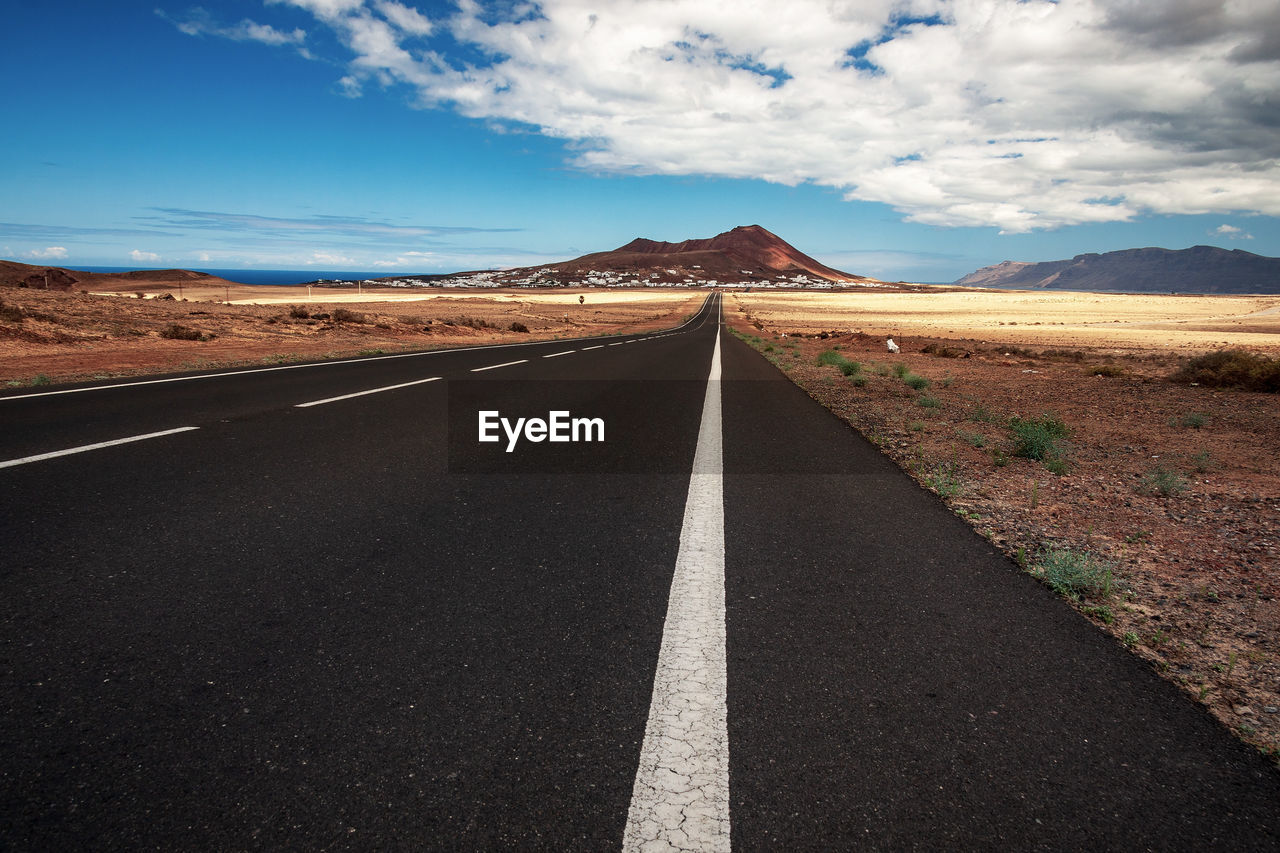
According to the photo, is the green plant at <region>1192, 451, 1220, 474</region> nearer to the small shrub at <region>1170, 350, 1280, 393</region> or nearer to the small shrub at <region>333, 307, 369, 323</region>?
the small shrub at <region>1170, 350, 1280, 393</region>

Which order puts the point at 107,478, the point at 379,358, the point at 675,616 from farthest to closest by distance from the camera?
the point at 379,358
the point at 107,478
the point at 675,616

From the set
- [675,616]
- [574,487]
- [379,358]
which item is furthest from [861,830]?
[379,358]

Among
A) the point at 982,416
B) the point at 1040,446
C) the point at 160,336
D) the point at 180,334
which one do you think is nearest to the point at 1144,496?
the point at 1040,446

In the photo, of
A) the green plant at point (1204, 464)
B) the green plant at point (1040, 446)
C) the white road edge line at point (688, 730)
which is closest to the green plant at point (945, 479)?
the green plant at point (1040, 446)

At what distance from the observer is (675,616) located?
9.92ft

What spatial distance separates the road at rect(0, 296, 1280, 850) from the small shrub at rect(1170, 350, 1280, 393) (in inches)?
510

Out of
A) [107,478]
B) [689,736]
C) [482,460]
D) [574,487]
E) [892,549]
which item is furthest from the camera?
[482,460]

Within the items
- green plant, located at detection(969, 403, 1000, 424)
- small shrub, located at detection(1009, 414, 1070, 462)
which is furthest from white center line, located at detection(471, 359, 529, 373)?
small shrub, located at detection(1009, 414, 1070, 462)

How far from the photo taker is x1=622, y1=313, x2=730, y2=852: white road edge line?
1813 mm

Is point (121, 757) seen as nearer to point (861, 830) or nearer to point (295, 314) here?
point (861, 830)

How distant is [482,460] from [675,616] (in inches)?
139

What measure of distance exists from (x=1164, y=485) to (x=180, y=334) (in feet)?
78.5

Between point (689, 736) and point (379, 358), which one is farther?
point (379, 358)

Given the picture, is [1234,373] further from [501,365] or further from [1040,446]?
[501,365]
